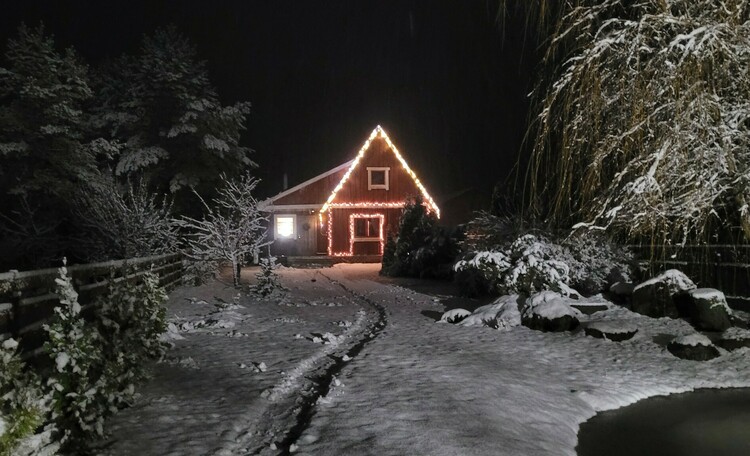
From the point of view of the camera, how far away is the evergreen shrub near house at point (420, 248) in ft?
81.3

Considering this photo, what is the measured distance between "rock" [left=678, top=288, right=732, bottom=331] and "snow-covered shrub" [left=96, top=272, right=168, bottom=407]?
9830 millimetres

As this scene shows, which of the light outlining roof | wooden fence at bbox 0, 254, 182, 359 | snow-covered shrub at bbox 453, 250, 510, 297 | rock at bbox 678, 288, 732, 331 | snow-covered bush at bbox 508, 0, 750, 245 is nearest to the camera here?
wooden fence at bbox 0, 254, 182, 359

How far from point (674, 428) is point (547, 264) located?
23.6ft

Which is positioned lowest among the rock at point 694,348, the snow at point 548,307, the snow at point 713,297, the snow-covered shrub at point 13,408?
the rock at point 694,348

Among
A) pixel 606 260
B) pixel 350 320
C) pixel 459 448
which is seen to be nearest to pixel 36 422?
pixel 459 448

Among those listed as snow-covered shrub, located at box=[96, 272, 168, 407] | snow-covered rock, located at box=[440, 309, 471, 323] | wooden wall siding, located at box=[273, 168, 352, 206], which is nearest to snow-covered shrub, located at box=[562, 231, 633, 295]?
snow-covered rock, located at box=[440, 309, 471, 323]

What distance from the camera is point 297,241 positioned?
35938mm

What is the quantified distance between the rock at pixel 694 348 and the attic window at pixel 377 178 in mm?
26241

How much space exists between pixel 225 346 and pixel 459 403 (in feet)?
15.4

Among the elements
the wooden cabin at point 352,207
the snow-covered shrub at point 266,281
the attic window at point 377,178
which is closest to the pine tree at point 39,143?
the snow-covered shrub at point 266,281

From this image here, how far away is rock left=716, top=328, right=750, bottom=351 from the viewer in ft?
34.4

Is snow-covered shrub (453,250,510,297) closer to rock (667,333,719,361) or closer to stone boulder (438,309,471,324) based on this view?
stone boulder (438,309,471,324)

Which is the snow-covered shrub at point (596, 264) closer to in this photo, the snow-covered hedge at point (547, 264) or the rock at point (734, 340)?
the snow-covered hedge at point (547, 264)

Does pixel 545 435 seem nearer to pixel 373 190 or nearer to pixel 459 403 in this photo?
pixel 459 403
